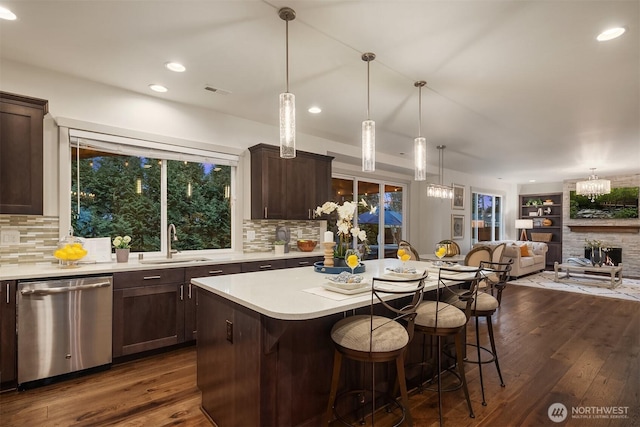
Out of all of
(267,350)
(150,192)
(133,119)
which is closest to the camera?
(267,350)

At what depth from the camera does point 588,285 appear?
696 cm

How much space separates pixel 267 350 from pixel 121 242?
2.42 meters

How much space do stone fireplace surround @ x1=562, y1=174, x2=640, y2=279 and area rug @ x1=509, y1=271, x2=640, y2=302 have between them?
980 millimetres

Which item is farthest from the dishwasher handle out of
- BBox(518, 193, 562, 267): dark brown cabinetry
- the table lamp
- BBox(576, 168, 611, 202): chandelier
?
BBox(518, 193, 562, 267): dark brown cabinetry

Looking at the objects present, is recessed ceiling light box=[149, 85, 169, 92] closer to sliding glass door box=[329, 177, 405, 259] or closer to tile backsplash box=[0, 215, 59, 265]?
tile backsplash box=[0, 215, 59, 265]

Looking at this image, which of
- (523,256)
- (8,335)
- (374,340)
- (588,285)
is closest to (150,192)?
(8,335)

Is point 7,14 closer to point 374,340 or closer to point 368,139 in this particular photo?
point 368,139

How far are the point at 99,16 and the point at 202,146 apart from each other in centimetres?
185

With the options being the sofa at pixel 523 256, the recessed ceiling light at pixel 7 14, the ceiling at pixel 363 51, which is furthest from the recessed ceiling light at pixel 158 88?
the sofa at pixel 523 256

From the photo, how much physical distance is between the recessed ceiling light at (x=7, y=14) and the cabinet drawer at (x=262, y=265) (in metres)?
2.75

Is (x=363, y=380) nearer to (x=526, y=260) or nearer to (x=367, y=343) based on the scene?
(x=367, y=343)

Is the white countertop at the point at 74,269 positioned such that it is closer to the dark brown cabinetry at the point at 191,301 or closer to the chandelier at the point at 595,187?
the dark brown cabinetry at the point at 191,301

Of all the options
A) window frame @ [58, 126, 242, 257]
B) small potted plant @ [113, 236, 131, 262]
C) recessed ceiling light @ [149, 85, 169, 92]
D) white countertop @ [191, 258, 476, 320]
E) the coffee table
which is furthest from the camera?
the coffee table

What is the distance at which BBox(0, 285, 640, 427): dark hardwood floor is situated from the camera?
216 centimetres
